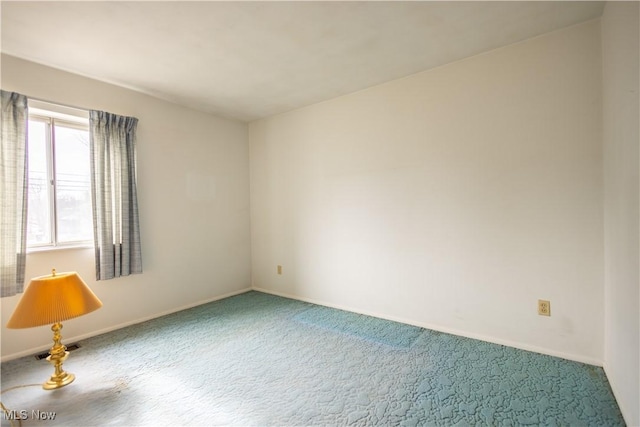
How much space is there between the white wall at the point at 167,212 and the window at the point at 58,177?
0.46 feet

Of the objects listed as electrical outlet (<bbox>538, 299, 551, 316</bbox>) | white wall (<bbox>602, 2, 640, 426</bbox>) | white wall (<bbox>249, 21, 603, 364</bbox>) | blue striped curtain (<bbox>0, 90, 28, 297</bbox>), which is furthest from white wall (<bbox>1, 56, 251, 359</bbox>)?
white wall (<bbox>602, 2, 640, 426</bbox>)

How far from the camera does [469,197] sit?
2.69 m

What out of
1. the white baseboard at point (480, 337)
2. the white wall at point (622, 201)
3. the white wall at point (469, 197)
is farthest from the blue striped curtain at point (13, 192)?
the white wall at point (622, 201)

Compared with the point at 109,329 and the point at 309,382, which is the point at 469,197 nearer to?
the point at 309,382

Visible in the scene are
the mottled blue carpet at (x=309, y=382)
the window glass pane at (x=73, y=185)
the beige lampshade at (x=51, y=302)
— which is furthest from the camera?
the window glass pane at (x=73, y=185)

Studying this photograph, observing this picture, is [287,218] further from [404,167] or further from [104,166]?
[104,166]

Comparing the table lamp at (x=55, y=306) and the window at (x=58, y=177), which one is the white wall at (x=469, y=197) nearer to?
the window at (x=58, y=177)

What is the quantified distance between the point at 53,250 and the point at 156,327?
1.13m

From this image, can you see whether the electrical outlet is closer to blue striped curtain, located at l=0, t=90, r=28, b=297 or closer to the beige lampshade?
the beige lampshade

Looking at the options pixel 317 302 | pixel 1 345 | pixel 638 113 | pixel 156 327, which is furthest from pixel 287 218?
pixel 638 113

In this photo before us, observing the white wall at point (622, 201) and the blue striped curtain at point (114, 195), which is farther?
the blue striped curtain at point (114, 195)

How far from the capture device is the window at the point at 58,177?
2.62 metres

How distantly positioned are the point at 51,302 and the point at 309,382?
172 centimetres

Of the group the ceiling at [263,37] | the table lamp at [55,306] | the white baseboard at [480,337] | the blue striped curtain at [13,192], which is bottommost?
the white baseboard at [480,337]
